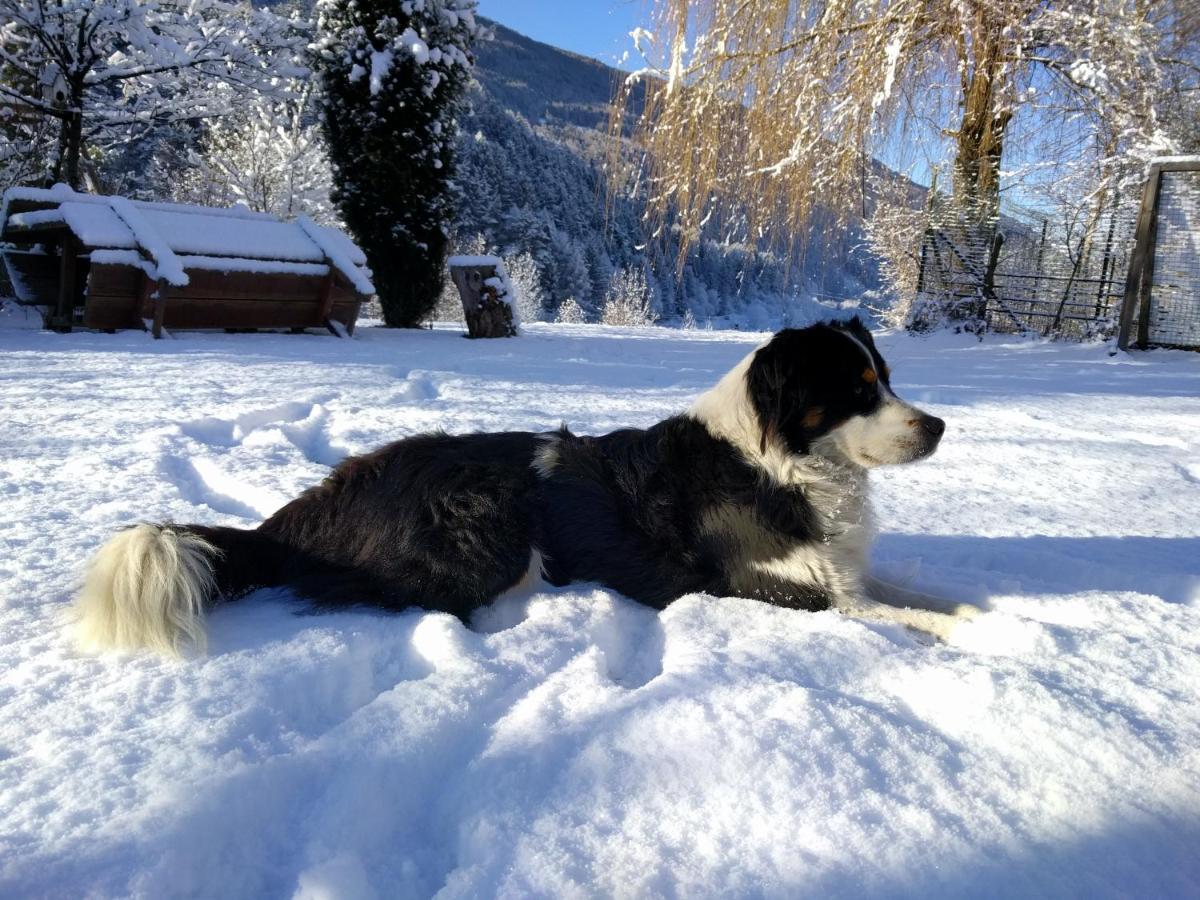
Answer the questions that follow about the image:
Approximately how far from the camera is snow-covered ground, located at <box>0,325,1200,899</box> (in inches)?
45.9

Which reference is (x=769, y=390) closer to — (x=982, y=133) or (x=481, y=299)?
(x=481, y=299)

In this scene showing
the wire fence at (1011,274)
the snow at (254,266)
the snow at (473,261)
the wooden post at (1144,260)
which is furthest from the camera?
the wire fence at (1011,274)

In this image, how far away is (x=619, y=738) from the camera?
1.50 meters

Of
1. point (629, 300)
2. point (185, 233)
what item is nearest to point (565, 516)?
point (185, 233)

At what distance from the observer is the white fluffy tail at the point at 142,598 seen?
1.84 metres

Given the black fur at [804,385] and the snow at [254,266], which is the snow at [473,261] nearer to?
the snow at [254,266]

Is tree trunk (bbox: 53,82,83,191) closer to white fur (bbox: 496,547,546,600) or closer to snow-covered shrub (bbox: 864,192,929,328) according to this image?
white fur (bbox: 496,547,546,600)

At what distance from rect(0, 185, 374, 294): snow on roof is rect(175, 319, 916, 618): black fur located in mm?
6875

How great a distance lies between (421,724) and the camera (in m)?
1.53

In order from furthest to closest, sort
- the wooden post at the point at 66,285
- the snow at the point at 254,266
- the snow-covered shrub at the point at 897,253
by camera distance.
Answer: the snow-covered shrub at the point at 897,253
the snow at the point at 254,266
the wooden post at the point at 66,285

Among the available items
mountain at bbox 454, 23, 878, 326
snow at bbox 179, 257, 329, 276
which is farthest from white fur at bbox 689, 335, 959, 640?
mountain at bbox 454, 23, 878, 326

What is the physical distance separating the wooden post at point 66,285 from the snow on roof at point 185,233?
32 centimetres

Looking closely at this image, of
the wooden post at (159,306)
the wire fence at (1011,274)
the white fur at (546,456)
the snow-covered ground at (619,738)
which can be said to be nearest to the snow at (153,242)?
the wooden post at (159,306)

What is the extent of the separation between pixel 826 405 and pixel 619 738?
1.38 meters
